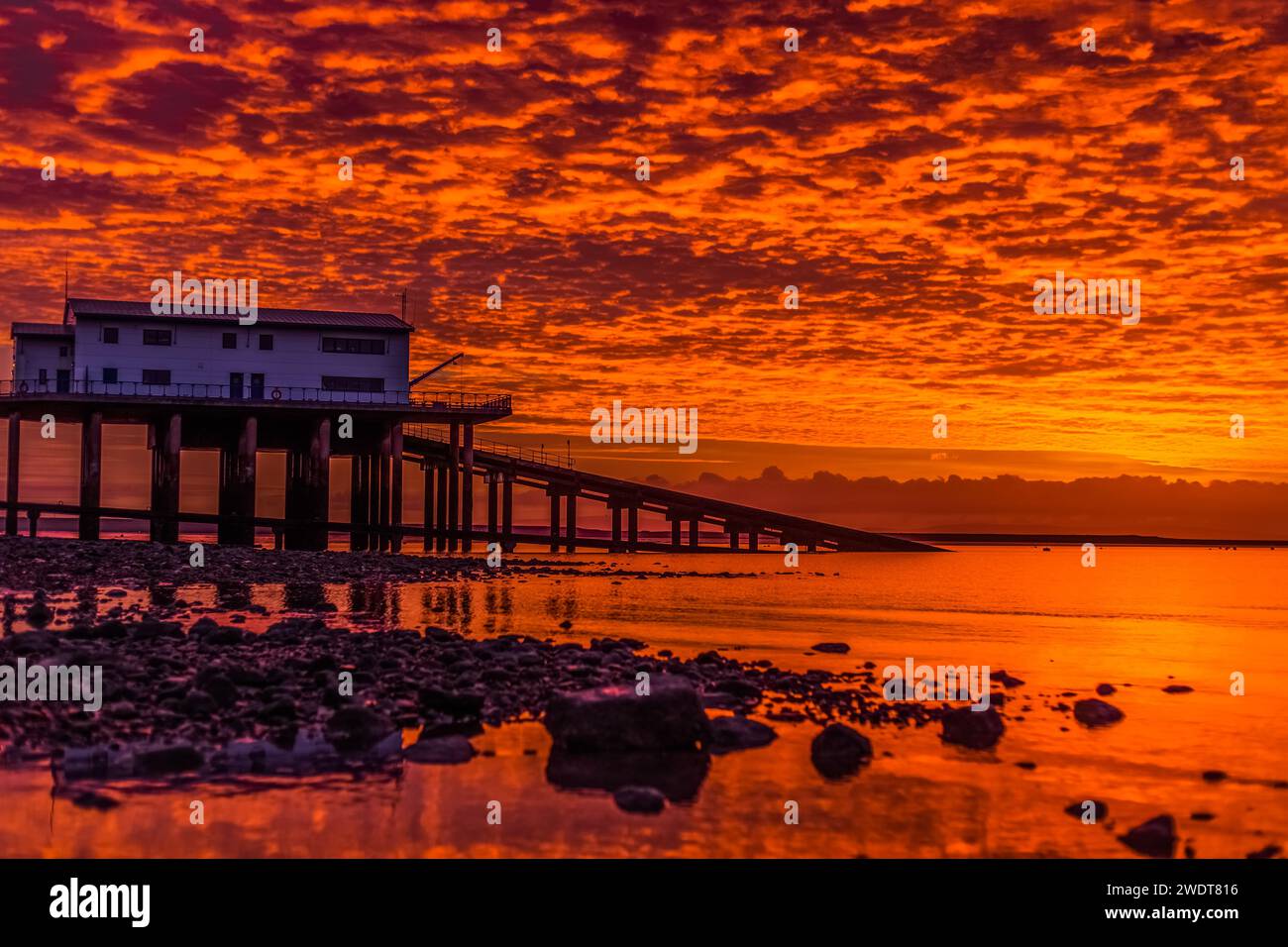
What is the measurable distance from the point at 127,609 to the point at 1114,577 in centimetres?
5839

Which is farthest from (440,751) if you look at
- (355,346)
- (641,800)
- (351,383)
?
(355,346)

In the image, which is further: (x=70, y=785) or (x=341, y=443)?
(x=341, y=443)

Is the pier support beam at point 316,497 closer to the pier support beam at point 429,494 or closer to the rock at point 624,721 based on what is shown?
the pier support beam at point 429,494

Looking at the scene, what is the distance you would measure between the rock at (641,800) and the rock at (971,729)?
470cm

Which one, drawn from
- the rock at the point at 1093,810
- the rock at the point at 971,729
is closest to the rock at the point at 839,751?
the rock at the point at 971,729

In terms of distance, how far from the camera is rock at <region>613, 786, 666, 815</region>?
9.69m

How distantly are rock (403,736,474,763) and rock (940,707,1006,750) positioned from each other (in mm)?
5537

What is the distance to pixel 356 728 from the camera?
1162cm

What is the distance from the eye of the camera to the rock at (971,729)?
516 inches
